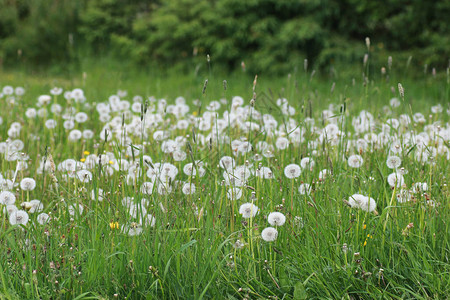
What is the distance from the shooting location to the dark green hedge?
341 inches

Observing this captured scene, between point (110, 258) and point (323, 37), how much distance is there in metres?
7.58

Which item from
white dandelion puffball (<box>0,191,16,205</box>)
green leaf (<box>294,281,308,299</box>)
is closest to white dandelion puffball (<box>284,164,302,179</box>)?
green leaf (<box>294,281,308,299</box>)

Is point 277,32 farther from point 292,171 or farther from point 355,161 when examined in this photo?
point 292,171

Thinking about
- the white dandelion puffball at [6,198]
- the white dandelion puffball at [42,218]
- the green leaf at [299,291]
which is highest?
the white dandelion puffball at [6,198]

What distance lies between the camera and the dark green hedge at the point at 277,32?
8664 millimetres

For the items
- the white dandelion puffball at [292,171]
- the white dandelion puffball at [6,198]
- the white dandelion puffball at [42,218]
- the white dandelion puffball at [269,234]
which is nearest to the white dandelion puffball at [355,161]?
the white dandelion puffball at [292,171]

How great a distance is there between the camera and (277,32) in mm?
9055

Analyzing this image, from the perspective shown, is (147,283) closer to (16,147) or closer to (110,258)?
(110,258)

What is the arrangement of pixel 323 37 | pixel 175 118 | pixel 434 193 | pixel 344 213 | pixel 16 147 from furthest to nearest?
pixel 323 37, pixel 175 118, pixel 16 147, pixel 434 193, pixel 344 213

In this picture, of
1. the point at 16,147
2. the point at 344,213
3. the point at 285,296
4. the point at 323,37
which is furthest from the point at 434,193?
the point at 323,37

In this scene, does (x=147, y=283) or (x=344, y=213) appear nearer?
(x=147, y=283)

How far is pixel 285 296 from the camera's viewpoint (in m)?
1.87

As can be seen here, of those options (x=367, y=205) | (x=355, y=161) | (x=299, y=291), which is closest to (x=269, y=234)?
(x=299, y=291)

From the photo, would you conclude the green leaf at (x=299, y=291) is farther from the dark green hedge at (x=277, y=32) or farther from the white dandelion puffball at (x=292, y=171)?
the dark green hedge at (x=277, y=32)
